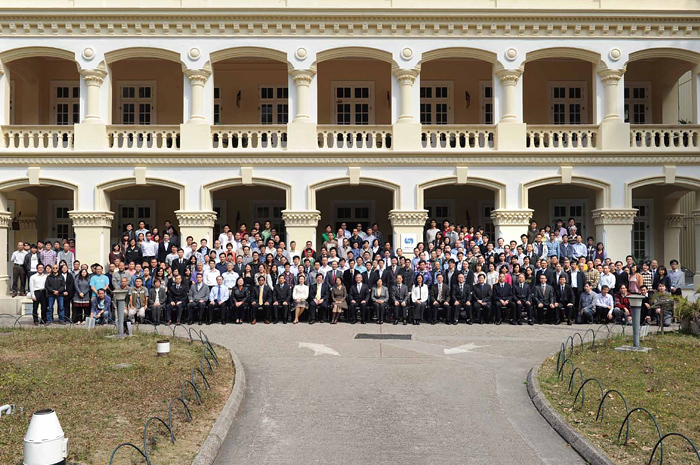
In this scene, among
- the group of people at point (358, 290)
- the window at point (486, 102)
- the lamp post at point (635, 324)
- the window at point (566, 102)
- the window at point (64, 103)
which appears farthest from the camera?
the window at point (566, 102)

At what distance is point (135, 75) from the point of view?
81.7 ft

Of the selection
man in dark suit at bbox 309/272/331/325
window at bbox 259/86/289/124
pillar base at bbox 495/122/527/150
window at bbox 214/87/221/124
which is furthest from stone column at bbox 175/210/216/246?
pillar base at bbox 495/122/527/150

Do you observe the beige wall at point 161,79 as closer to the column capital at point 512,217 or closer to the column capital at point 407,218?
the column capital at point 407,218

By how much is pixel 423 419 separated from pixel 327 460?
1799 mm

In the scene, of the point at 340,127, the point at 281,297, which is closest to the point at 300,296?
the point at 281,297

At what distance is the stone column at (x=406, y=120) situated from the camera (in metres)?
21.8

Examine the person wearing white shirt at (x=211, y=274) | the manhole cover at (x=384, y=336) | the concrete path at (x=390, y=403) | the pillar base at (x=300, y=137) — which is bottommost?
the concrete path at (x=390, y=403)

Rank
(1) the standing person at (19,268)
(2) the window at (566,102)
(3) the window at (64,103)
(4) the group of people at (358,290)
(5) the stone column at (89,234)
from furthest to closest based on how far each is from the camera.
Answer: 1. (2) the window at (566,102)
2. (3) the window at (64,103)
3. (5) the stone column at (89,234)
4. (1) the standing person at (19,268)
5. (4) the group of people at (358,290)

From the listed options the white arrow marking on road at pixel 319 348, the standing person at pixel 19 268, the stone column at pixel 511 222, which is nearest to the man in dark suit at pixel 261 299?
the white arrow marking on road at pixel 319 348

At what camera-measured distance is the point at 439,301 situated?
56.4 ft

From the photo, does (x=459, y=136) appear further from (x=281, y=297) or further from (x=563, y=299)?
(x=281, y=297)

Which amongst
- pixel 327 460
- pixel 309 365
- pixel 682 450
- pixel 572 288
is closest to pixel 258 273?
pixel 309 365

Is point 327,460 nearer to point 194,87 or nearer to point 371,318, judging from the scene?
point 371,318

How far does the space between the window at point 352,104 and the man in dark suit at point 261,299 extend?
31.1ft
